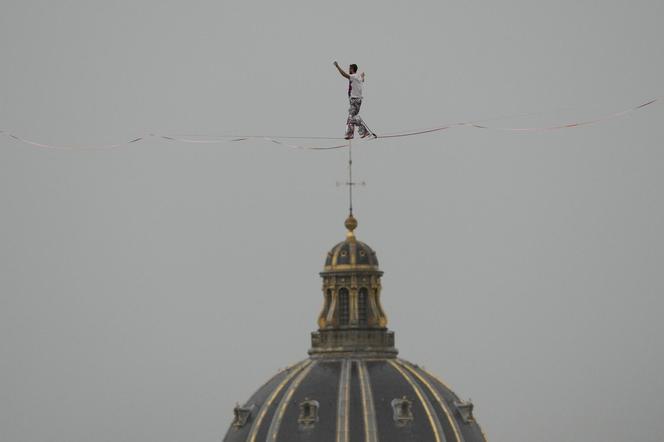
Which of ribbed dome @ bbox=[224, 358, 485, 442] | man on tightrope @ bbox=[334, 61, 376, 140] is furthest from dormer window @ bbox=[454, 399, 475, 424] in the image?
man on tightrope @ bbox=[334, 61, 376, 140]

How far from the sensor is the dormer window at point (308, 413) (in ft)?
646

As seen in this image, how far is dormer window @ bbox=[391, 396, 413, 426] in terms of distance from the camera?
7751 inches

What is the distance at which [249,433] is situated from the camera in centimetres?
19838

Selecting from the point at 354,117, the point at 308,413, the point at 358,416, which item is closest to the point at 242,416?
the point at 308,413

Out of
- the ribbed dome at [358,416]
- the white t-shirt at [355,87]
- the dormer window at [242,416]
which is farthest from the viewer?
the dormer window at [242,416]

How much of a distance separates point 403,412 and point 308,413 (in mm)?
6860

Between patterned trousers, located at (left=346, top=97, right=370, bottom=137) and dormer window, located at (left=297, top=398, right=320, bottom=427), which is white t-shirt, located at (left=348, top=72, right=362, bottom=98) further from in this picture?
dormer window, located at (left=297, top=398, right=320, bottom=427)

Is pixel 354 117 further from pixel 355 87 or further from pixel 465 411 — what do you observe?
pixel 465 411

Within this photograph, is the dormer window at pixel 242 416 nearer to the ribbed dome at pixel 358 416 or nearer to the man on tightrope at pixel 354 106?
the ribbed dome at pixel 358 416

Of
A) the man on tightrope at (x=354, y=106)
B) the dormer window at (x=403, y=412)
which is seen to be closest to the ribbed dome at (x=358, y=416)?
the dormer window at (x=403, y=412)

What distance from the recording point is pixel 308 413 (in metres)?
197

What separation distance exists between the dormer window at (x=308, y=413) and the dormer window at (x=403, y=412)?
572cm

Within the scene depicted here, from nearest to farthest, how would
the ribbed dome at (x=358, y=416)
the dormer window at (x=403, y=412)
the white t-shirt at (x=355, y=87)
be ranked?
the white t-shirt at (x=355, y=87)
the ribbed dome at (x=358, y=416)
the dormer window at (x=403, y=412)

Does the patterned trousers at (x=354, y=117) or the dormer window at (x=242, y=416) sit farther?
the dormer window at (x=242, y=416)
